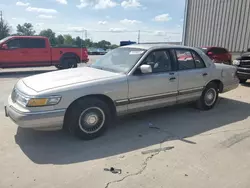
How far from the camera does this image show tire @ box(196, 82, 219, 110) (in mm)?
5788

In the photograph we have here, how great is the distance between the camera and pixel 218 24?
17.3m

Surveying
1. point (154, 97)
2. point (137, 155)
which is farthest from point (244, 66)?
point (137, 155)

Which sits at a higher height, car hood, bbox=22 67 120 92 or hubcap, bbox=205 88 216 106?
car hood, bbox=22 67 120 92

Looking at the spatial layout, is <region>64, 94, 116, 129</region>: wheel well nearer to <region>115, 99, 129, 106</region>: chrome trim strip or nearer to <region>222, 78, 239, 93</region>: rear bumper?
<region>115, 99, 129, 106</region>: chrome trim strip

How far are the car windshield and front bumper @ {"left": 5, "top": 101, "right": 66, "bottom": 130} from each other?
4.72 ft

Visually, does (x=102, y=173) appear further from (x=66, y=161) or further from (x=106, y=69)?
(x=106, y=69)


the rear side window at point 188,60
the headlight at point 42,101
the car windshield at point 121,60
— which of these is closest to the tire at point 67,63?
the car windshield at point 121,60

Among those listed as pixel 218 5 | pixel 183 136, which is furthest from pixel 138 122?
pixel 218 5

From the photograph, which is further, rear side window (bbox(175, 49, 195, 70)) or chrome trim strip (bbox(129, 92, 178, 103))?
rear side window (bbox(175, 49, 195, 70))

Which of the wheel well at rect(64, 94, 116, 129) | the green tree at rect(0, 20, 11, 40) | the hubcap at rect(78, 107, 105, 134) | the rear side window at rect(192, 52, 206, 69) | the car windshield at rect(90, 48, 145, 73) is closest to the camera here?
the wheel well at rect(64, 94, 116, 129)

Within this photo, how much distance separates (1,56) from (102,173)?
11.4 metres

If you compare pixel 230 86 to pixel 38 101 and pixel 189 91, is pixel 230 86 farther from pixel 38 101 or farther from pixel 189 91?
pixel 38 101

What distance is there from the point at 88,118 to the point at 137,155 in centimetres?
103

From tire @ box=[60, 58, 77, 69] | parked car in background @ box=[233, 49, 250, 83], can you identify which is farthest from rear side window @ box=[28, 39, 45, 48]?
parked car in background @ box=[233, 49, 250, 83]
